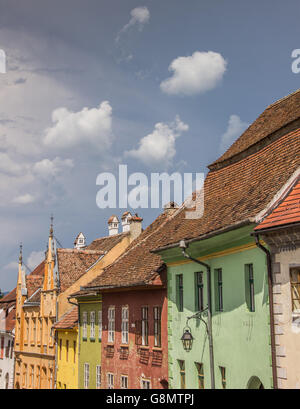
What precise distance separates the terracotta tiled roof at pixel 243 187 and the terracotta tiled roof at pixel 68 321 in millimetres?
14115

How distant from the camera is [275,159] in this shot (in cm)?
1705

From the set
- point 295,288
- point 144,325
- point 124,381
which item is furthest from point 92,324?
point 295,288

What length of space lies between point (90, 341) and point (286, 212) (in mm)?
19726

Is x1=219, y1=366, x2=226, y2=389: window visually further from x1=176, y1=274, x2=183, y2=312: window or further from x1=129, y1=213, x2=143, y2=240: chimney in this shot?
x1=129, y1=213, x2=143, y2=240: chimney

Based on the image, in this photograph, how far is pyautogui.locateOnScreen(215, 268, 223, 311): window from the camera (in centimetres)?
1783

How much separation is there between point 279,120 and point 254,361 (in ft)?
26.9

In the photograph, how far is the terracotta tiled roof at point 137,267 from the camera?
22984 mm

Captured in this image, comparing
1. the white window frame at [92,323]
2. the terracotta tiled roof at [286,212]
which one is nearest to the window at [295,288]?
the terracotta tiled roof at [286,212]

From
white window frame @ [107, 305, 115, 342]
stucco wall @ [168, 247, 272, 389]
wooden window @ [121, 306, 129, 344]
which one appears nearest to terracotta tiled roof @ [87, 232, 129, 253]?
white window frame @ [107, 305, 115, 342]

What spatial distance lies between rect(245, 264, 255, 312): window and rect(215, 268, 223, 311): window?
2.01m

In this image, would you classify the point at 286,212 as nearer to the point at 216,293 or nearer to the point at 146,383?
the point at 216,293

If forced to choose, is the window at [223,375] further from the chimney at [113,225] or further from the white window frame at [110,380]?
the chimney at [113,225]

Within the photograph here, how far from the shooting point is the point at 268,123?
20844mm
